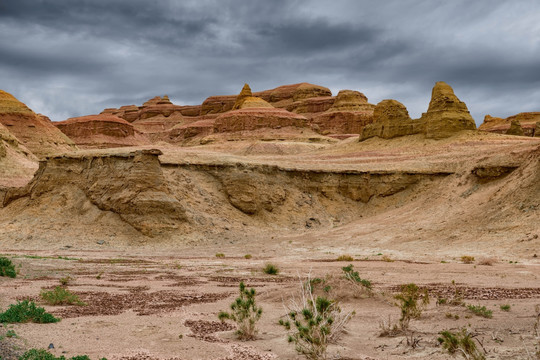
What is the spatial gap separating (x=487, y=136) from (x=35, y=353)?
51.3 metres

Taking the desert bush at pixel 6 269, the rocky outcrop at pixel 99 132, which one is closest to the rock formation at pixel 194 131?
the rocky outcrop at pixel 99 132

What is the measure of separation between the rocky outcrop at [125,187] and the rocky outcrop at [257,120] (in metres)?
52.5

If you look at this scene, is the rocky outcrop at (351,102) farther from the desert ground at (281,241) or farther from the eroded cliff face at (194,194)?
the eroded cliff face at (194,194)

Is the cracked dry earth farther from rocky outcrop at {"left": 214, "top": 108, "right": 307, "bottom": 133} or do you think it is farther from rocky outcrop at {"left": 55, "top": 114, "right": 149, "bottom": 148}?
rocky outcrop at {"left": 55, "top": 114, "right": 149, "bottom": 148}

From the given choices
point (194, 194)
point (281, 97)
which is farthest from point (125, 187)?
point (281, 97)

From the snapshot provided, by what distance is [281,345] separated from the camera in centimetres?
826

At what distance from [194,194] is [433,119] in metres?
29.0

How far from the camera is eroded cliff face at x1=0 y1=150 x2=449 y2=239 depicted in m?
33.9

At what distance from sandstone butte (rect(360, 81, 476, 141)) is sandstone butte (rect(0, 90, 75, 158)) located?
4818 cm

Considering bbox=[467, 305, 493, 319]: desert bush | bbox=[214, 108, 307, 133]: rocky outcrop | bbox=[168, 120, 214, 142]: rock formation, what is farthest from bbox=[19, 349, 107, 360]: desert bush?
bbox=[168, 120, 214, 142]: rock formation

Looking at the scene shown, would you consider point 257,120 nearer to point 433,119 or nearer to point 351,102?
point 351,102

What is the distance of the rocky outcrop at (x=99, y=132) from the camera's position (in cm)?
9700

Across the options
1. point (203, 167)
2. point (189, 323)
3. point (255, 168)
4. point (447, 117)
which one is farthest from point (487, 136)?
point (189, 323)

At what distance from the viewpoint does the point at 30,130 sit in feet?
248
